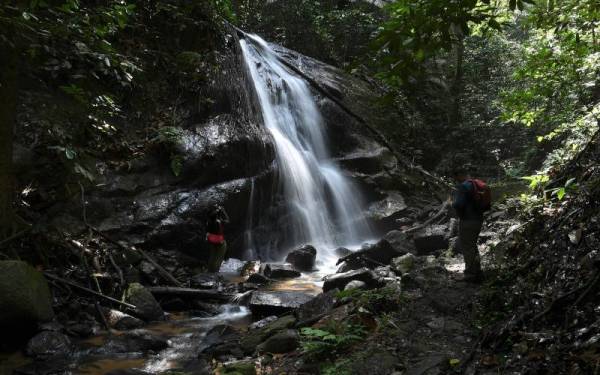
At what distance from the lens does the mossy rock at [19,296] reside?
5453 mm

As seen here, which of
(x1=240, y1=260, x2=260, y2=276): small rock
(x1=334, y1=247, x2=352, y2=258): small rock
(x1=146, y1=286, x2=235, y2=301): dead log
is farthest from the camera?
(x1=334, y1=247, x2=352, y2=258): small rock

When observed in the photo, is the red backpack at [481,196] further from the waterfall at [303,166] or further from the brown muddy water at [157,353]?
the waterfall at [303,166]

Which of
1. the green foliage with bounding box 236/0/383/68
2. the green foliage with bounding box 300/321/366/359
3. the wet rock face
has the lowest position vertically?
the wet rock face

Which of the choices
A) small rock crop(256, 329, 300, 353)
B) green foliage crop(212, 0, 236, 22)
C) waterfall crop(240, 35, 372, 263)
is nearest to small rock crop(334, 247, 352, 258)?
waterfall crop(240, 35, 372, 263)

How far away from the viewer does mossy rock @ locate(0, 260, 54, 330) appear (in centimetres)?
545

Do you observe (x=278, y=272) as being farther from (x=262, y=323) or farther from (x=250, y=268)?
(x=262, y=323)

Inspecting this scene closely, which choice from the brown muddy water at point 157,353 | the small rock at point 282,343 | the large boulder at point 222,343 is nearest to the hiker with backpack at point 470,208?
the small rock at point 282,343

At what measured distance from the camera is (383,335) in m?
4.86

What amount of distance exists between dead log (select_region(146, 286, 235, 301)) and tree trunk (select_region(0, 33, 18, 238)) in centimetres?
251

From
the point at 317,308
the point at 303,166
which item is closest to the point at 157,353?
the point at 317,308

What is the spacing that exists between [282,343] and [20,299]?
10.9ft

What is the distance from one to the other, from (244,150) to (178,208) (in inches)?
99.0

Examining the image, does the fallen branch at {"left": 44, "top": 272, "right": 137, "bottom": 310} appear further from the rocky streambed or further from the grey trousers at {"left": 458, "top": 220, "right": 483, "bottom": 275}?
the grey trousers at {"left": 458, "top": 220, "right": 483, "bottom": 275}

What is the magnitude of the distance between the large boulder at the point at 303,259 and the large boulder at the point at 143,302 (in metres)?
4.20
